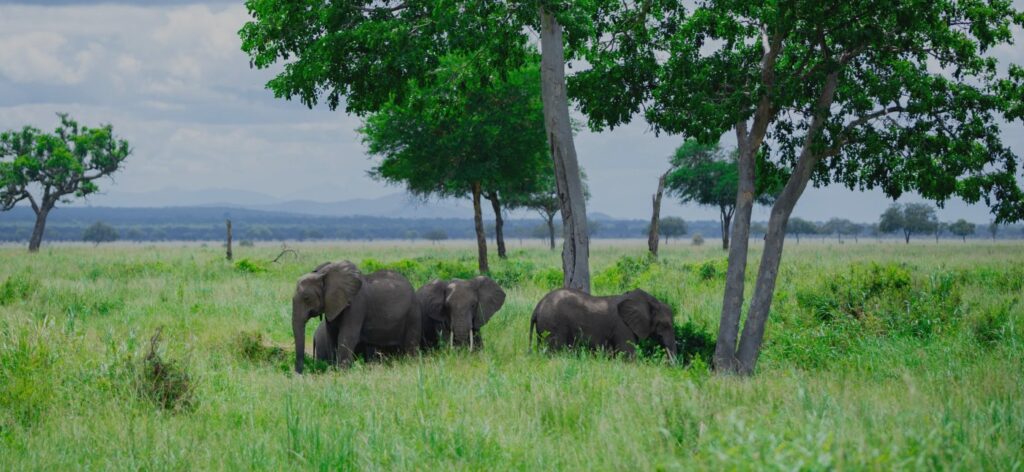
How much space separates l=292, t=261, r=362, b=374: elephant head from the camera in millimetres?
12172

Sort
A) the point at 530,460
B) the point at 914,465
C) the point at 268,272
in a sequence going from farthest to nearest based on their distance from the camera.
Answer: the point at 268,272 < the point at 530,460 < the point at 914,465

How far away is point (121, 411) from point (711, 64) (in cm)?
1024

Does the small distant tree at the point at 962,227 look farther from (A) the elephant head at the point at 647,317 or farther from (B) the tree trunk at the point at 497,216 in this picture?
(A) the elephant head at the point at 647,317

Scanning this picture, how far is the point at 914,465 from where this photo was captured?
16.6ft

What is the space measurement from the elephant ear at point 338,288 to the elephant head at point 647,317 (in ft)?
12.2

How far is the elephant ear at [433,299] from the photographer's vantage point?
45.2ft

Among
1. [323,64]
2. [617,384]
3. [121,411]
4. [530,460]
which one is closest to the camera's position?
[530,460]

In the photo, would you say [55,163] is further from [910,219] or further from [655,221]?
[910,219]

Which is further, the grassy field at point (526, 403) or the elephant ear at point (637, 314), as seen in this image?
the elephant ear at point (637, 314)

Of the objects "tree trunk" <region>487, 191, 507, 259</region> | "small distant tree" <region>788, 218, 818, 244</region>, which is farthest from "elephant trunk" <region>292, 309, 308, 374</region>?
"small distant tree" <region>788, 218, 818, 244</region>

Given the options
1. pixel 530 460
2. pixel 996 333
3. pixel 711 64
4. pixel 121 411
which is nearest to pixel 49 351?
pixel 121 411

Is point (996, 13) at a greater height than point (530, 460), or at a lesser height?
greater

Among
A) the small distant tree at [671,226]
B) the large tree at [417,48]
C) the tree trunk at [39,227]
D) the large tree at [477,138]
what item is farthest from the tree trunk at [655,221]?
the small distant tree at [671,226]

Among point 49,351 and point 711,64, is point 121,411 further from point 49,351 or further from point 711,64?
point 711,64
